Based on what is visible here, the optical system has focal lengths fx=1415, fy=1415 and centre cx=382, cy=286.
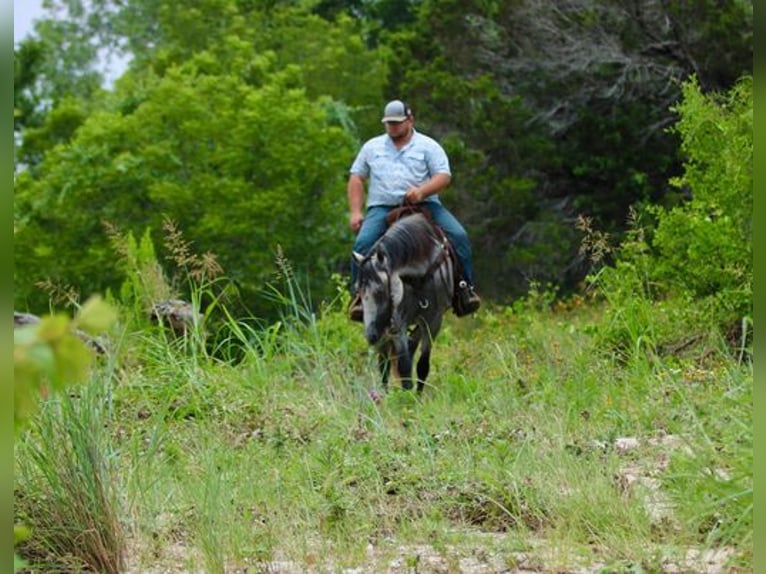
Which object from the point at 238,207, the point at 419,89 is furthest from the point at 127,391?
the point at 419,89

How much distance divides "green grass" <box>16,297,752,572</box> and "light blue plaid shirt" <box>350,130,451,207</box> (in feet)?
9.66

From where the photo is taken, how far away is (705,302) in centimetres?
1203

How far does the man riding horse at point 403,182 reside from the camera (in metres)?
11.7

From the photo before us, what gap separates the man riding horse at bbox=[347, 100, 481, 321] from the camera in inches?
462

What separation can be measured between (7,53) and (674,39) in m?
24.0

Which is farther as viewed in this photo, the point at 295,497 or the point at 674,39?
the point at 674,39

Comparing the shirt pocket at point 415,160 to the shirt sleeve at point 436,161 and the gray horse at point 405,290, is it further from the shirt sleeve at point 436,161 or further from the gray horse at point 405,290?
the gray horse at point 405,290

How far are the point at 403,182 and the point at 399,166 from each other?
138mm

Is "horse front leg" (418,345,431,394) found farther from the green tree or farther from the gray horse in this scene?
the green tree

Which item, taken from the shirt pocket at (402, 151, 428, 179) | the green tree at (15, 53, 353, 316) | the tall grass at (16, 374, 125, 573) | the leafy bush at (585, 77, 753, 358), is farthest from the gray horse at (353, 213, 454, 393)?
the green tree at (15, 53, 353, 316)

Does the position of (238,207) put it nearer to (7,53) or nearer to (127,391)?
(127,391)

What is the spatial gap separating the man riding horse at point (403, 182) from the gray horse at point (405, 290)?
0.15 meters

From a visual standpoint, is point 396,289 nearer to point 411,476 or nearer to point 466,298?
point 466,298

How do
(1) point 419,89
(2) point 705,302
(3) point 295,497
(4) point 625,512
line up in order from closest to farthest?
(4) point 625,512 → (3) point 295,497 → (2) point 705,302 → (1) point 419,89
